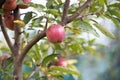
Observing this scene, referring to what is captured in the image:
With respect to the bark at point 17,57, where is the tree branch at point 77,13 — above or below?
above

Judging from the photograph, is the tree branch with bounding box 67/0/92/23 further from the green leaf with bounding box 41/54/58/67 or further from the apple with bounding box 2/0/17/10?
the green leaf with bounding box 41/54/58/67

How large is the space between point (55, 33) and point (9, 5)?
0.45ft

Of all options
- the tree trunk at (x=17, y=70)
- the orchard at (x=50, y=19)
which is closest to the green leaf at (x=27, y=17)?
the orchard at (x=50, y=19)

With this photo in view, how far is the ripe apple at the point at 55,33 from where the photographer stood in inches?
35.0

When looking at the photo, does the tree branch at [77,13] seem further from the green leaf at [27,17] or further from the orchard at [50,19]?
the green leaf at [27,17]

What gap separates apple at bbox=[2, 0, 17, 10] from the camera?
918mm

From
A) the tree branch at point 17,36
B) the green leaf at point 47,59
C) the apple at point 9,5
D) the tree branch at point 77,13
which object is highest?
the apple at point 9,5

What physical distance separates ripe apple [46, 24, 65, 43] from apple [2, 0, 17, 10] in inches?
4.3

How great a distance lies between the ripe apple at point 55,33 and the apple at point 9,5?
0.11m

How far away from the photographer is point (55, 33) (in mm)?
894

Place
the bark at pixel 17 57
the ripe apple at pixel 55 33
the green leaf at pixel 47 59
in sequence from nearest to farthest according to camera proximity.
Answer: the ripe apple at pixel 55 33
the bark at pixel 17 57
the green leaf at pixel 47 59

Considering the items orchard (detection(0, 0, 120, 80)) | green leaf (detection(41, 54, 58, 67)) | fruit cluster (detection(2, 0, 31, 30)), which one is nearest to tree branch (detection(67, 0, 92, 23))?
orchard (detection(0, 0, 120, 80))

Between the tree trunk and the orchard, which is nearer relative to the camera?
the orchard

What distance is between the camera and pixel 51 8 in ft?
3.19
